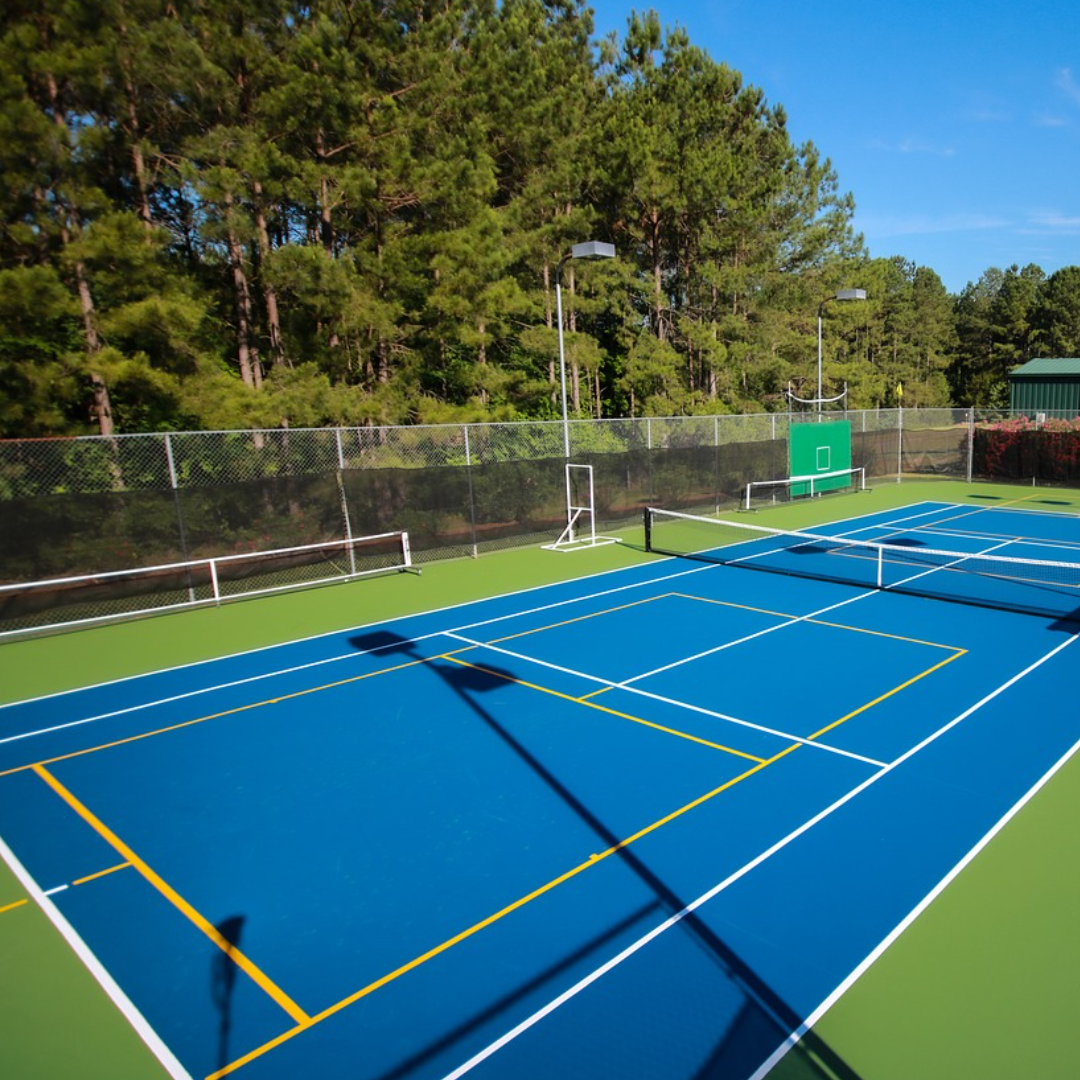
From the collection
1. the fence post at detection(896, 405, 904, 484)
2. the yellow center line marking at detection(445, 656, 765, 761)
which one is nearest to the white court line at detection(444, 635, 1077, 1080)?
the yellow center line marking at detection(445, 656, 765, 761)

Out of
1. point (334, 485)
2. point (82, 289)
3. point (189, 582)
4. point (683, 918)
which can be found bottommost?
point (683, 918)

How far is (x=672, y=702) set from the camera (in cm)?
848

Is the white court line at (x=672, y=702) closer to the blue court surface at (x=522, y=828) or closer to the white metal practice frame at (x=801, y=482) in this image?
the blue court surface at (x=522, y=828)

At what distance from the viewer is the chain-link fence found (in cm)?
1278

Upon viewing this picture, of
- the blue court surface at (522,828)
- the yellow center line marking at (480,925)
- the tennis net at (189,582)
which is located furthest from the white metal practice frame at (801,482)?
the yellow center line marking at (480,925)

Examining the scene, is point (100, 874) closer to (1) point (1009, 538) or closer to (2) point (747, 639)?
(2) point (747, 639)

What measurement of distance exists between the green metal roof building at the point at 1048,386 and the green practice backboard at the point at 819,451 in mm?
24447

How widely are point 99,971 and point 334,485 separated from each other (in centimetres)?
1165

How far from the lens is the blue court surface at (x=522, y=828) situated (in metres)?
4.16

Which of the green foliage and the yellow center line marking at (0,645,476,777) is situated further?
the green foliage

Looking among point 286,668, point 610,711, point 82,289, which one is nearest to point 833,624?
point 610,711

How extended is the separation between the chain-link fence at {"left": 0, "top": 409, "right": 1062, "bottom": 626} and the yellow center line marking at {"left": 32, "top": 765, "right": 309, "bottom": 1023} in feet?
21.6

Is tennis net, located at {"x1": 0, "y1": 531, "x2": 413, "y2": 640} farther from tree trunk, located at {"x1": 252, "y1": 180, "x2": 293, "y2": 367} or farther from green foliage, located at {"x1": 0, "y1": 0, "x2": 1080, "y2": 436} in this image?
tree trunk, located at {"x1": 252, "y1": 180, "x2": 293, "y2": 367}

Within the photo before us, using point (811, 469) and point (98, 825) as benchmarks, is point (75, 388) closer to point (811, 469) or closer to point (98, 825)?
point (98, 825)
